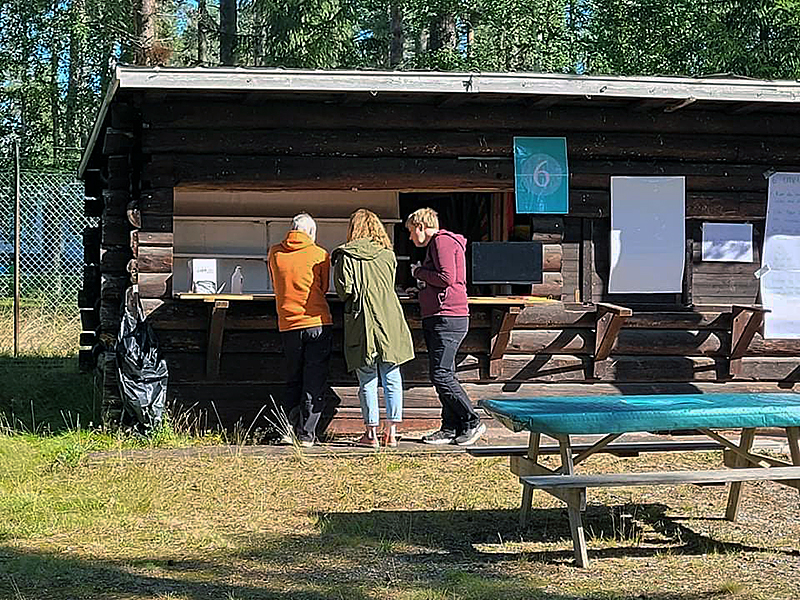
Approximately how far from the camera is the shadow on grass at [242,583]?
5301 mm

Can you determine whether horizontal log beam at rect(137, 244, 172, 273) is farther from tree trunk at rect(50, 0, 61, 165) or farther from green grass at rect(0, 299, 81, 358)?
tree trunk at rect(50, 0, 61, 165)

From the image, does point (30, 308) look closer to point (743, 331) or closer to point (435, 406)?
point (435, 406)

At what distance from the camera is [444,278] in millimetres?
8969

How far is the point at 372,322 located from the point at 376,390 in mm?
552

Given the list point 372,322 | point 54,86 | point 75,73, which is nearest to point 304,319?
point 372,322

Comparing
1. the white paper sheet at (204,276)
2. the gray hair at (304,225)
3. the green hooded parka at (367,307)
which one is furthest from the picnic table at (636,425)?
the white paper sheet at (204,276)

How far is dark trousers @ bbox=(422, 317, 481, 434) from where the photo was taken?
903 cm

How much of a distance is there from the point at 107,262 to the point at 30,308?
28.8ft

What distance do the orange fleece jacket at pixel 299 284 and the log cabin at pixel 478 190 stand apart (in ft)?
1.40

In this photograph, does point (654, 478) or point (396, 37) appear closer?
point (654, 478)

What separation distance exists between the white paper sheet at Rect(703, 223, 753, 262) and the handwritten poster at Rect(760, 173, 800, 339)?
0.54 ft

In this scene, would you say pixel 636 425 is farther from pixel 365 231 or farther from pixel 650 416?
pixel 365 231

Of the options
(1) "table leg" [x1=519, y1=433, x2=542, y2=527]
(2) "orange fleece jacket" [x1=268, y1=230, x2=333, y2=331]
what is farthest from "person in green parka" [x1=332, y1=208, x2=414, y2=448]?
(1) "table leg" [x1=519, y1=433, x2=542, y2=527]

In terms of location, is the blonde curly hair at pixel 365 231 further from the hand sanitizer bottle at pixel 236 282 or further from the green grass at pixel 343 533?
the green grass at pixel 343 533
